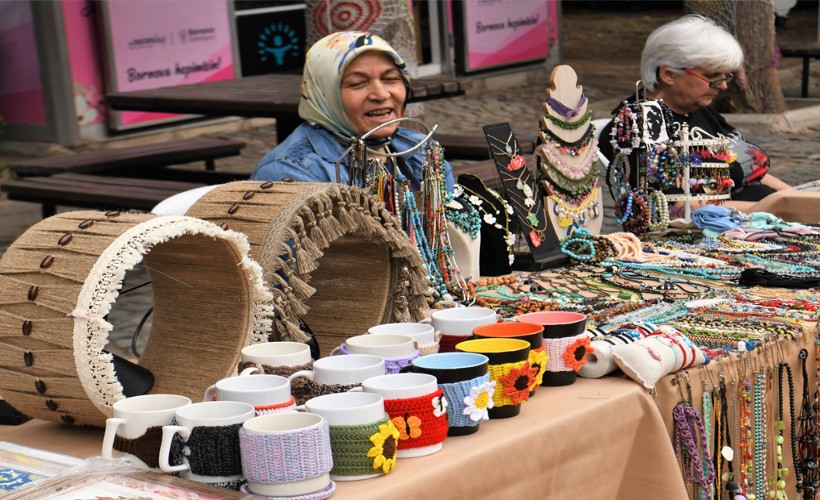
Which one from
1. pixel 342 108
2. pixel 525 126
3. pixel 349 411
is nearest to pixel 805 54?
pixel 525 126

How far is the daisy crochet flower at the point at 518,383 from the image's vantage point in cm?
185

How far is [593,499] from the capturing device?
2020 mm

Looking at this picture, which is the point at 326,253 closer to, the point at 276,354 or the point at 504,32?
the point at 276,354

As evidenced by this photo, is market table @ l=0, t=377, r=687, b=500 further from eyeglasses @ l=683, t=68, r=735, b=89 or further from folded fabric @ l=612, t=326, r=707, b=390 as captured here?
eyeglasses @ l=683, t=68, r=735, b=89

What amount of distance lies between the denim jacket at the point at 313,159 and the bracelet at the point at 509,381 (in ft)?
3.45

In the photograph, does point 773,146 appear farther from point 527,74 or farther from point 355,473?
point 355,473

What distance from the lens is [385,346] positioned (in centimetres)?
191

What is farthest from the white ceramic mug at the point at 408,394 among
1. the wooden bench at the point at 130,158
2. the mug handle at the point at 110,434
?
the wooden bench at the point at 130,158

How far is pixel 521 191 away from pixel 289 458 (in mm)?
1895

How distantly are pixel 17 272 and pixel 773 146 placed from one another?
874 cm

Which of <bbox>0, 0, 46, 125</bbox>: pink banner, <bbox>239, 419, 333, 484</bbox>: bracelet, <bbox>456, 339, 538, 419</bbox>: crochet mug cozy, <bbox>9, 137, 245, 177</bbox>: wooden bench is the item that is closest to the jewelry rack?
<bbox>456, 339, 538, 419</bbox>: crochet mug cozy

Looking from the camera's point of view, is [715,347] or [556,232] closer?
[715,347]

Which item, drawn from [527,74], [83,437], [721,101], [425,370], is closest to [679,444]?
[425,370]

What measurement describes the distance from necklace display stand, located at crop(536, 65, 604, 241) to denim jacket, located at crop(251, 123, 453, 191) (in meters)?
0.45
